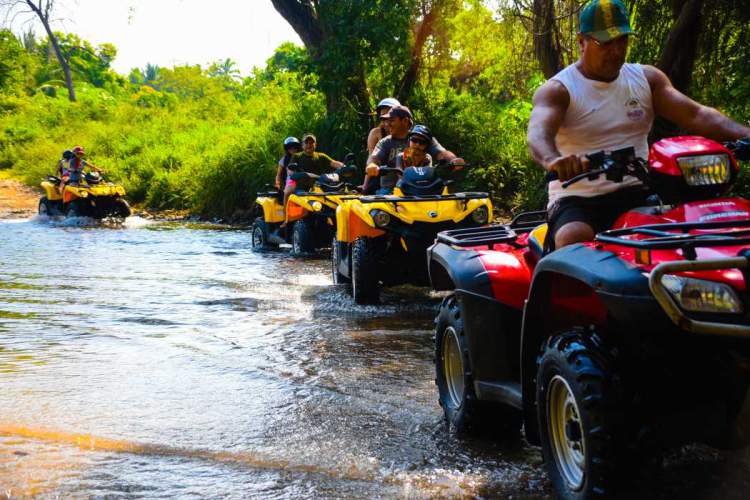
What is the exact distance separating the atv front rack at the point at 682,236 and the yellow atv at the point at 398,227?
5884mm

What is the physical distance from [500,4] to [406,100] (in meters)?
7.63

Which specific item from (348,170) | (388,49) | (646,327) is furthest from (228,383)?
(388,49)

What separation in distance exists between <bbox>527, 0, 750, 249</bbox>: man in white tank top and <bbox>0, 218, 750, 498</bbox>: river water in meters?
1.08

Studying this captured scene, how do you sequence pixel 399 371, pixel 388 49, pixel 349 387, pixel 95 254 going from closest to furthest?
1. pixel 349 387
2. pixel 399 371
3. pixel 95 254
4. pixel 388 49

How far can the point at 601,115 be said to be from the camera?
415 cm

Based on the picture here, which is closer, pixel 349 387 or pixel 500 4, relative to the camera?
pixel 349 387

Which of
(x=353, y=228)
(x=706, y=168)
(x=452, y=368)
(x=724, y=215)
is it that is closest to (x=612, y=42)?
(x=706, y=168)

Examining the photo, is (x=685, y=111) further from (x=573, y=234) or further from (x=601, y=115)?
(x=573, y=234)

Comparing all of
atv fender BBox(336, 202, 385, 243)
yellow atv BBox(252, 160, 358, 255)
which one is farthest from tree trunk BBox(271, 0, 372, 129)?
atv fender BBox(336, 202, 385, 243)

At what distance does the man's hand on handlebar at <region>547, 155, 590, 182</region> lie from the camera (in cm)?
357

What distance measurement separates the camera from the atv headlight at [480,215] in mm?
9422

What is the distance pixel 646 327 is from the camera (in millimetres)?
2896

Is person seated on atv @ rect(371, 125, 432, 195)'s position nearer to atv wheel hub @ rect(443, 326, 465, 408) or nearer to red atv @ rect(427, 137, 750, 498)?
atv wheel hub @ rect(443, 326, 465, 408)

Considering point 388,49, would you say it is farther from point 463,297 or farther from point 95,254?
point 463,297
